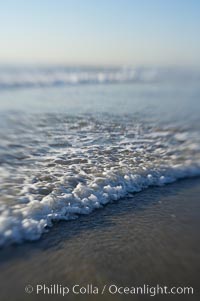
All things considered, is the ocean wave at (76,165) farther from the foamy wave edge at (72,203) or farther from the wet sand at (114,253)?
the wet sand at (114,253)

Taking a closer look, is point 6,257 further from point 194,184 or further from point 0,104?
point 0,104

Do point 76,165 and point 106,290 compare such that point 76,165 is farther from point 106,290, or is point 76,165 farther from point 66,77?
point 66,77

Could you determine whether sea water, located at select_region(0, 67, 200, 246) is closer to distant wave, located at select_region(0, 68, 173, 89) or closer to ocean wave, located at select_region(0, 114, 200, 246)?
ocean wave, located at select_region(0, 114, 200, 246)

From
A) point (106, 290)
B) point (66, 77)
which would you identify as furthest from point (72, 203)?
point (66, 77)

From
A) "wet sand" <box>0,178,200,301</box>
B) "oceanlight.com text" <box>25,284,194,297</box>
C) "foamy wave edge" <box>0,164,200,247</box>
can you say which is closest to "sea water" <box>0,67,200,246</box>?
"foamy wave edge" <box>0,164,200,247</box>

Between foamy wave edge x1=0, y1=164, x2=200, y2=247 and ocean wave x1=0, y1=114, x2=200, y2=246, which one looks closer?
foamy wave edge x1=0, y1=164, x2=200, y2=247

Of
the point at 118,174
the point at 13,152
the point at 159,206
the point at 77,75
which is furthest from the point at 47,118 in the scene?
the point at 77,75

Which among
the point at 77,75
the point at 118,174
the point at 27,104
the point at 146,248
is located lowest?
the point at 146,248
